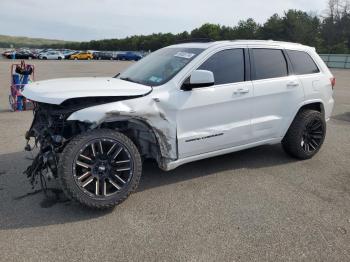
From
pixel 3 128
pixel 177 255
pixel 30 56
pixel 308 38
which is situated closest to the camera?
pixel 177 255

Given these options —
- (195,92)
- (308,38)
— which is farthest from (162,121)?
(308,38)

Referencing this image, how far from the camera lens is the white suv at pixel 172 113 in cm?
342

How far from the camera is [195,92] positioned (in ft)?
12.8

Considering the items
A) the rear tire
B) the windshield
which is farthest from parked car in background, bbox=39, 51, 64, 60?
the rear tire

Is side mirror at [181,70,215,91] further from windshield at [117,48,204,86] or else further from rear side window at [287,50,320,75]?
rear side window at [287,50,320,75]

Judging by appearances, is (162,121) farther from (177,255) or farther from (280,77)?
(280,77)

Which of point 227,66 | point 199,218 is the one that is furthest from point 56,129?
point 227,66

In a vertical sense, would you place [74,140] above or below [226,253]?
above

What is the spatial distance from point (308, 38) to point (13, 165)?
66.9 meters

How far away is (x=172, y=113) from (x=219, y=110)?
0.67 m

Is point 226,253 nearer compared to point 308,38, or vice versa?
point 226,253

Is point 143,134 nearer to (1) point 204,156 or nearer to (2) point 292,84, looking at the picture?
(1) point 204,156

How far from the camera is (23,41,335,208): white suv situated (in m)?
3.42

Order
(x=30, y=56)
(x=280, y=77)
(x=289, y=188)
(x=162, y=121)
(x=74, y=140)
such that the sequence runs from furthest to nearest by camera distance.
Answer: (x=30, y=56) → (x=280, y=77) → (x=289, y=188) → (x=162, y=121) → (x=74, y=140)
